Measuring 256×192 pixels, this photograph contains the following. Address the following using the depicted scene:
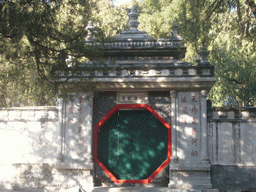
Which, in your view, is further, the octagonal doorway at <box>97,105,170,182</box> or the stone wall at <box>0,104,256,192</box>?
the octagonal doorway at <box>97,105,170,182</box>

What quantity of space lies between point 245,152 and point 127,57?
4.40 m

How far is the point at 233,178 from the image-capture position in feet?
27.4

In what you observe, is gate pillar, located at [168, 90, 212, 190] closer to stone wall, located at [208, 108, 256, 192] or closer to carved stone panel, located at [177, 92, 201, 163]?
carved stone panel, located at [177, 92, 201, 163]

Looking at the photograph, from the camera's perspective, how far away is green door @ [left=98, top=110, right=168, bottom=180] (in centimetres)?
853

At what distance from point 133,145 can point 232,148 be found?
2764 mm

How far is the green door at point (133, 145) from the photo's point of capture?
28.0 feet

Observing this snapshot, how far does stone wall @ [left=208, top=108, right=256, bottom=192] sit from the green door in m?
1.40

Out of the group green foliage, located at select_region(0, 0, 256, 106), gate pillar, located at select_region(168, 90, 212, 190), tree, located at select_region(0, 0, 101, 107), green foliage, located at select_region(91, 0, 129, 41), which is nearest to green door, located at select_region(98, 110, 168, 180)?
gate pillar, located at select_region(168, 90, 212, 190)

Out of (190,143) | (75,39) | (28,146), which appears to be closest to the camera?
(75,39)

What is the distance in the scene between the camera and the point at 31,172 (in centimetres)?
873

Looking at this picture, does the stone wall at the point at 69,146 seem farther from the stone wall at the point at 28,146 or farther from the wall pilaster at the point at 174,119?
the wall pilaster at the point at 174,119

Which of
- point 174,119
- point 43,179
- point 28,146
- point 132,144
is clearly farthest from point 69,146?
point 174,119

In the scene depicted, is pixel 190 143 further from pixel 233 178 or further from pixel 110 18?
pixel 110 18

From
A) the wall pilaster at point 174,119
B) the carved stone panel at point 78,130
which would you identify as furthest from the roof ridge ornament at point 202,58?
the carved stone panel at point 78,130
